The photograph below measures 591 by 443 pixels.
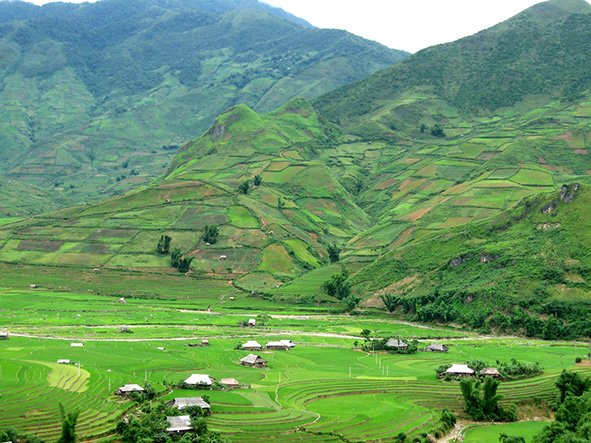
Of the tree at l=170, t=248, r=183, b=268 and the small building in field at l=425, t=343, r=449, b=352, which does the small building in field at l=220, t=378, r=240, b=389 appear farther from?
the tree at l=170, t=248, r=183, b=268

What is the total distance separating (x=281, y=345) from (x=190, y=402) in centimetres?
3295

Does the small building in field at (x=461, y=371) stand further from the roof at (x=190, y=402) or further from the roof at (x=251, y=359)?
the roof at (x=190, y=402)

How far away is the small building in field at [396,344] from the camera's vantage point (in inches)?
3787

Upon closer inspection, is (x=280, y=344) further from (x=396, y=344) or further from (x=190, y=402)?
(x=190, y=402)

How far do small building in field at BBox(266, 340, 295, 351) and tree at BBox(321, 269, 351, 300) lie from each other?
42.2 m

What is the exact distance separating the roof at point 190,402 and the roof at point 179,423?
108 inches

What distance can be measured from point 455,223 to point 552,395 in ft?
286

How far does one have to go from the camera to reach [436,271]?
133500 mm

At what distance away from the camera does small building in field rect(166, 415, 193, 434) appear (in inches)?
2281

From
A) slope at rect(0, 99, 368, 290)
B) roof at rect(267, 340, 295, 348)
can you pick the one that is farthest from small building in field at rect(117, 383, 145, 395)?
slope at rect(0, 99, 368, 290)

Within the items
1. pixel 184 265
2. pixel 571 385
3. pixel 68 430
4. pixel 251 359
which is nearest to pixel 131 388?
pixel 68 430

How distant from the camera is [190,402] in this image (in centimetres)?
6309

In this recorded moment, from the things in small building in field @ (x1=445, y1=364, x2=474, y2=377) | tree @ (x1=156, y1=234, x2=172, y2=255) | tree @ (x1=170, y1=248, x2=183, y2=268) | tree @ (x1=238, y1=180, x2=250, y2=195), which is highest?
tree @ (x1=238, y1=180, x2=250, y2=195)

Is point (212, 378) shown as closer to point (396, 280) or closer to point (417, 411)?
point (417, 411)
